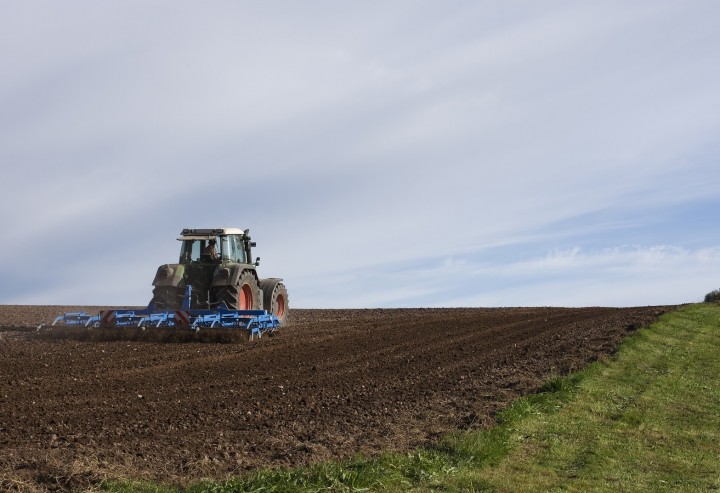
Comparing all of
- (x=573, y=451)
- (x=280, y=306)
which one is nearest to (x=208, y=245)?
(x=280, y=306)

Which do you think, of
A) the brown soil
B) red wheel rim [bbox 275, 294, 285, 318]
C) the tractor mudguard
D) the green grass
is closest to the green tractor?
the tractor mudguard

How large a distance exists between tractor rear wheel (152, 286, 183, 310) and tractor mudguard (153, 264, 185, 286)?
0.23 metres

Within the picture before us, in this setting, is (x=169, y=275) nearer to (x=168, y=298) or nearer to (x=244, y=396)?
(x=168, y=298)

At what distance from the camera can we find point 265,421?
9227 mm

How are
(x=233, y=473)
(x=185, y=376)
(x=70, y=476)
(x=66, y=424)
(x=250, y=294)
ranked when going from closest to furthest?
(x=70, y=476), (x=233, y=473), (x=66, y=424), (x=185, y=376), (x=250, y=294)

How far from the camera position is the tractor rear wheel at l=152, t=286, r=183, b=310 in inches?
774

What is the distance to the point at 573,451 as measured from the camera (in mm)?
8688

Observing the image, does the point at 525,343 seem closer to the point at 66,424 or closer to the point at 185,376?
the point at 185,376

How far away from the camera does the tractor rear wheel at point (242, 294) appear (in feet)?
63.5

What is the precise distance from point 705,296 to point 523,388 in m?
22.9

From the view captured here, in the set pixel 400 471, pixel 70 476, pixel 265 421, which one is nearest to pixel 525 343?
pixel 265 421

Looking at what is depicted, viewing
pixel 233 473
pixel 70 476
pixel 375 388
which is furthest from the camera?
pixel 375 388

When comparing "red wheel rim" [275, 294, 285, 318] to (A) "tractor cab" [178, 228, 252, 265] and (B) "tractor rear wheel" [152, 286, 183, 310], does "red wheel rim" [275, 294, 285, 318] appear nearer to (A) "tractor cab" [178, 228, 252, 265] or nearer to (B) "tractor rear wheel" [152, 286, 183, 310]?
(A) "tractor cab" [178, 228, 252, 265]

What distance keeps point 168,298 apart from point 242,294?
1866 millimetres
